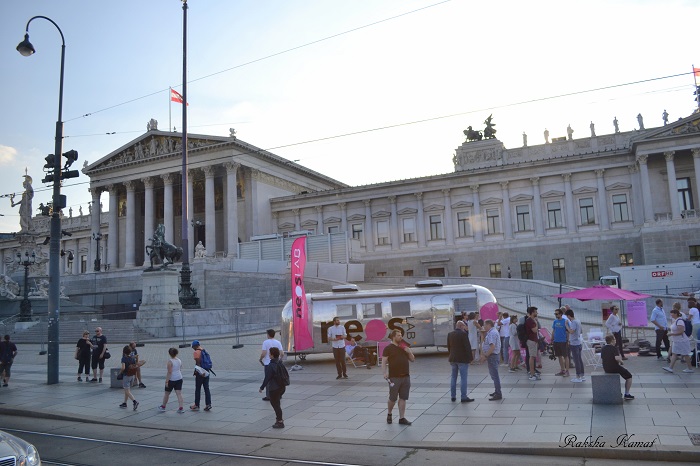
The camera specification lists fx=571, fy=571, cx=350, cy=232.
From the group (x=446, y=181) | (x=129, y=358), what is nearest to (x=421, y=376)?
(x=129, y=358)

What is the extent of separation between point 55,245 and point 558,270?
46698 mm

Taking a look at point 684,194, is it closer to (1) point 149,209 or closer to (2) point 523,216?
(2) point 523,216

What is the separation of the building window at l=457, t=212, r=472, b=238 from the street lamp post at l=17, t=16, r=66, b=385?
45735mm

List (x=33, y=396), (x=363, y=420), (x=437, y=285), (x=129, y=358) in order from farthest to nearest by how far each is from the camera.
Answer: (x=437, y=285) < (x=33, y=396) < (x=129, y=358) < (x=363, y=420)

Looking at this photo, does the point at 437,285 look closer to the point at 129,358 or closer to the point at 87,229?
the point at 129,358

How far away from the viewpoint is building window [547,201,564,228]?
56.8 meters

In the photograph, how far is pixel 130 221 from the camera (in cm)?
7175

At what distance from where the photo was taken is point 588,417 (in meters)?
11.1

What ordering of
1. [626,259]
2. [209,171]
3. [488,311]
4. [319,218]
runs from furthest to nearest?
→ [319,218] → [209,171] → [626,259] → [488,311]

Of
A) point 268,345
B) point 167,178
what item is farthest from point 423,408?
point 167,178

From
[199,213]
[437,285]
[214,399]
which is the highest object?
[199,213]

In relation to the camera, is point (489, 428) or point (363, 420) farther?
point (363, 420)

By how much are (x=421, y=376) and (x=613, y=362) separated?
650 centimetres

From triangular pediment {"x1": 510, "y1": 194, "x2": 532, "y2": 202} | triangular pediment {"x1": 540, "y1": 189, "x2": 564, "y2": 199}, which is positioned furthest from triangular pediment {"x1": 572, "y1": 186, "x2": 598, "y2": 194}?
Answer: triangular pediment {"x1": 510, "y1": 194, "x2": 532, "y2": 202}
